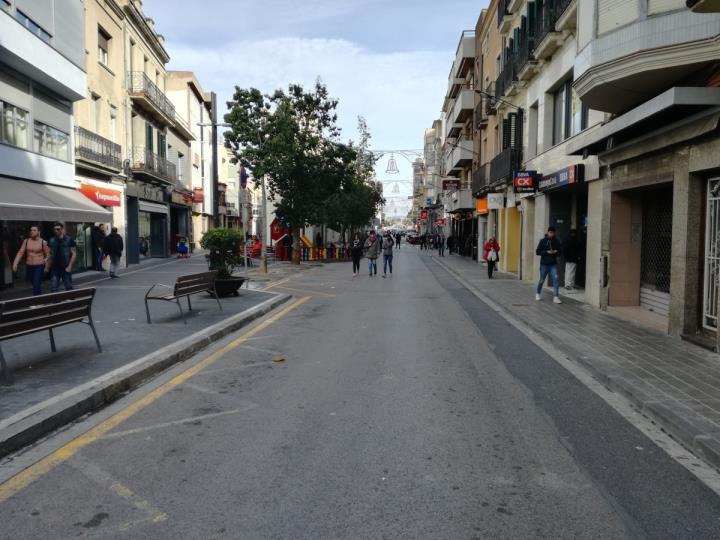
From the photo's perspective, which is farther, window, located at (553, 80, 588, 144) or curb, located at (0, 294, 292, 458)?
window, located at (553, 80, 588, 144)

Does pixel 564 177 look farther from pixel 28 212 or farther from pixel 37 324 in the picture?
pixel 28 212

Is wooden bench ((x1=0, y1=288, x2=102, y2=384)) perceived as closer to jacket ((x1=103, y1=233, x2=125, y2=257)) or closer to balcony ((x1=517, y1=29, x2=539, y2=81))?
jacket ((x1=103, y1=233, x2=125, y2=257))

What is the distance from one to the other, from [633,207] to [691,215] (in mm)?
3454

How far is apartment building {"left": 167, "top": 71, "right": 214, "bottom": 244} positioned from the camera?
1843 inches

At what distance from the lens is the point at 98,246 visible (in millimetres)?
24172

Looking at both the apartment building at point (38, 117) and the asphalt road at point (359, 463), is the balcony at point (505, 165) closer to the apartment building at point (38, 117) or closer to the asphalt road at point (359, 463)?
the apartment building at point (38, 117)

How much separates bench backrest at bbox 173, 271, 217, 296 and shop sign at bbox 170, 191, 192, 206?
88.9 feet

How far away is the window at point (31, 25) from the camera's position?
16938 mm

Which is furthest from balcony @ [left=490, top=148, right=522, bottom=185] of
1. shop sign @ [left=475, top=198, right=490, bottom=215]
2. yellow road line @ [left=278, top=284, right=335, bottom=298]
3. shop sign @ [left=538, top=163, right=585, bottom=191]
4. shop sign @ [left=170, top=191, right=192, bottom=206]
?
shop sign @ [left=170, top=191, right=192, bottom=206]

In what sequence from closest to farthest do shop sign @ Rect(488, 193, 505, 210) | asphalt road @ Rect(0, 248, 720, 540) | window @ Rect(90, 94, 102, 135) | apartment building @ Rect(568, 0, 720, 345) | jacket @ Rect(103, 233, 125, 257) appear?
1. asphalt road @ Rect(0, 248, 720, 540)
2. apartment building @ Rect(568, 0, 720, 345)
3. jacket @ Rect(103, 233, 125, 257)
4. window @ Rect(90, 94, 102, 135)
5. shop sign @ Rect(488, 193, 505, 210)

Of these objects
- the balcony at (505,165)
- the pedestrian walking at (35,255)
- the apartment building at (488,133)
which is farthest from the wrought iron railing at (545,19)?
the pedestrian walking at (35,255)

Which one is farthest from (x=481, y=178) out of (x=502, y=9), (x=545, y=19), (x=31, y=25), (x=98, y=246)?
(x=31, y=25)

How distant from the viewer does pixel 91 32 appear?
2447 centimetres

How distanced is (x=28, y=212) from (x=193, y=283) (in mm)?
6341
